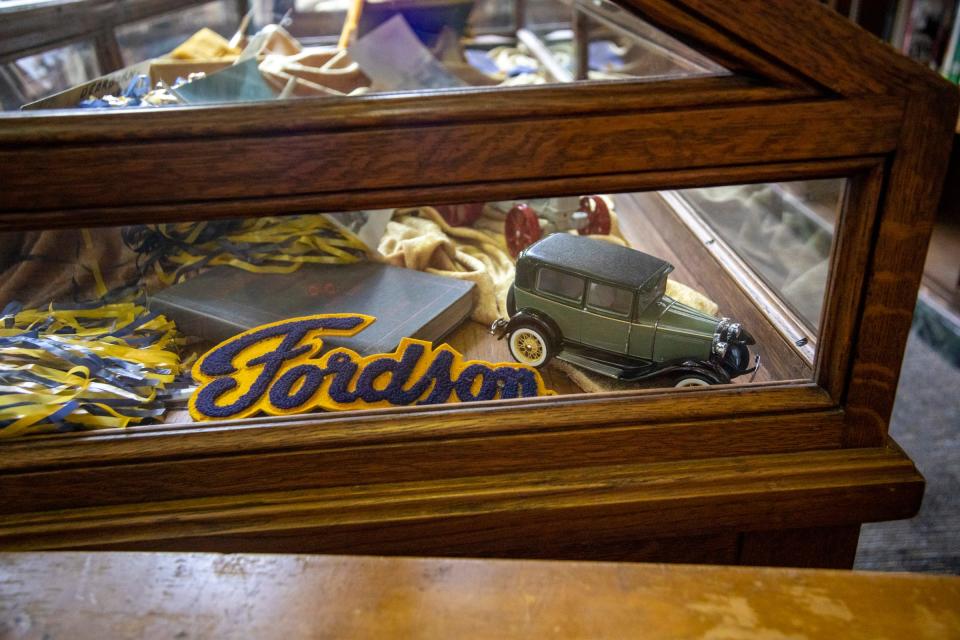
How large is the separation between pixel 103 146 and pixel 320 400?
317 mm

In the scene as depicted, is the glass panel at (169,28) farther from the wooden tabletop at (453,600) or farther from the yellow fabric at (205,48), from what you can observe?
the wooden tabletop at (453,600)

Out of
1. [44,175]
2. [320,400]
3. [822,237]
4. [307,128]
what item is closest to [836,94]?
[822,237]

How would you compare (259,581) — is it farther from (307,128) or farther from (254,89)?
(254,89)

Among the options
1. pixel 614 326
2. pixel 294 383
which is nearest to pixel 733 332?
pixel 614 326

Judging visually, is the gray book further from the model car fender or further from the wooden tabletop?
the wooden tabletop

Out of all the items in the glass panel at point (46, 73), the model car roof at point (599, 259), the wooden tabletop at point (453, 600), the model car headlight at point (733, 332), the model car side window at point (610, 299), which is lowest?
the wooden tabletop at point (453, 600)

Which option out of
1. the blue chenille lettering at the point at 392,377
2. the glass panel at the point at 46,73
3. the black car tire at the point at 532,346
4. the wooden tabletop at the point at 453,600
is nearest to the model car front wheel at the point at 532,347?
the black car tire at the point at 532,346

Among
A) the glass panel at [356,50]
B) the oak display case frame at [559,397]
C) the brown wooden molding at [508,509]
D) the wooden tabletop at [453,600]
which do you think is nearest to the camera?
the wooden tabletop at [453,600]

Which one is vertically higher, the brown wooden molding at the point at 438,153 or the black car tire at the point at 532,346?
the brown wooden molding at the point at 438,153

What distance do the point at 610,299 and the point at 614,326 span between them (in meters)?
0.03

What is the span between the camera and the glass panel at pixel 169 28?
4.07ft

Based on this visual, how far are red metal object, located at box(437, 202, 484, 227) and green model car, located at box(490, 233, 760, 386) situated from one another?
3.4 inches

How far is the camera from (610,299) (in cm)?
82

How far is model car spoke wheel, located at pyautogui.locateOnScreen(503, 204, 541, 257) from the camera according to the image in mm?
886
